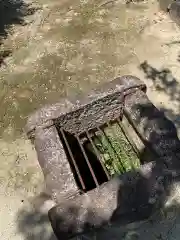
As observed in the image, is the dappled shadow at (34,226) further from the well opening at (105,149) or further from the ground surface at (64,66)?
the well opening at (105,149)

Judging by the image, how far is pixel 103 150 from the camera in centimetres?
527

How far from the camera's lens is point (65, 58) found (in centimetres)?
656

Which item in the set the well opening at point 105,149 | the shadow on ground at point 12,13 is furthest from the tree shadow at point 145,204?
the shadow on ground at point 12,13

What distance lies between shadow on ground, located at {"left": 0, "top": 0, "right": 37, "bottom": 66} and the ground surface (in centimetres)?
2

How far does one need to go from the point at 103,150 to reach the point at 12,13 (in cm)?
391

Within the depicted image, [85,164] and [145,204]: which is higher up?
[145,204]

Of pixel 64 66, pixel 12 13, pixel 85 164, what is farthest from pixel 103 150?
pixel 12 13

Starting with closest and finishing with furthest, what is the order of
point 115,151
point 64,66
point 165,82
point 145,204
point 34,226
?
point 145,204, point 34,226, point 115,151, point 165,82, point 64,66

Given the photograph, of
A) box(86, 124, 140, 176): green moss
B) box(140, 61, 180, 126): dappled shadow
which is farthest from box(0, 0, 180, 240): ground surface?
box(86, 124, 140, 176): green moss

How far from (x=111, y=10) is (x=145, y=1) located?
28.9 inches

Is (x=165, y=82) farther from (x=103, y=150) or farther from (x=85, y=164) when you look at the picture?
(x=85, y=164)

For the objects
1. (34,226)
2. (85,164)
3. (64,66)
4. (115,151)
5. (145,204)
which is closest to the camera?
(145,204)

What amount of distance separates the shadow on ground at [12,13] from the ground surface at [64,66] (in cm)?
2

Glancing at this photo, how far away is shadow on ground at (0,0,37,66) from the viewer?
734cm
